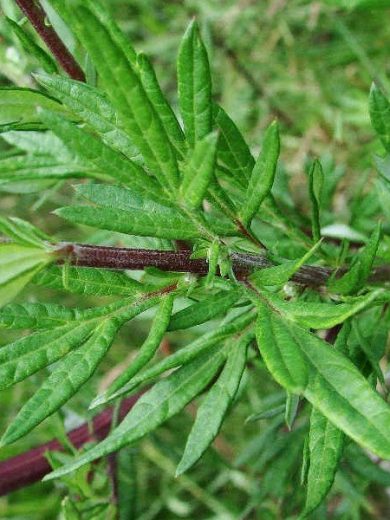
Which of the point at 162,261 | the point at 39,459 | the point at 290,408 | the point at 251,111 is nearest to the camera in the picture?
the point at 162,261

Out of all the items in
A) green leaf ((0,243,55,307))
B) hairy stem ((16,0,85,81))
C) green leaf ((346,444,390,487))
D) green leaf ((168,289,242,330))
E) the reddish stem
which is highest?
hairy stem ((16,0,85,81))

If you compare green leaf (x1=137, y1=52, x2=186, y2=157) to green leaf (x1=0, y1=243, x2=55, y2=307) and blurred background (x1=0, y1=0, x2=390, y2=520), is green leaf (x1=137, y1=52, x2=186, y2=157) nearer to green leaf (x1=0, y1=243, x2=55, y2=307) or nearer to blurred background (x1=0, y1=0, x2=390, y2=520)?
green leaf (x1=0, y1=243, x2=55, y2=307)

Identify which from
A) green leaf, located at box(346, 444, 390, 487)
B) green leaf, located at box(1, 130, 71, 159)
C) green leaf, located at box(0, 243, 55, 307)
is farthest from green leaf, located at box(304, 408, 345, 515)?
green leaf, located at box(346, 444, 390, 487)

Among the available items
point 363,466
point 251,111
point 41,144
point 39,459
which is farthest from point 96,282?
point 251,111

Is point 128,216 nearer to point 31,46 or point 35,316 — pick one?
point 35,316

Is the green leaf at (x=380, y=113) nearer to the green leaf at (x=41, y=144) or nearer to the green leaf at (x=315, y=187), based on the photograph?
the green leaf at (x=315, y=187)

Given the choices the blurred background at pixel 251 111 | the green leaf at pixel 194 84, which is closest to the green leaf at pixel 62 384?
the green leaf at pixel 194 84

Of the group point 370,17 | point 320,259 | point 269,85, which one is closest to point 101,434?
point 320,259
